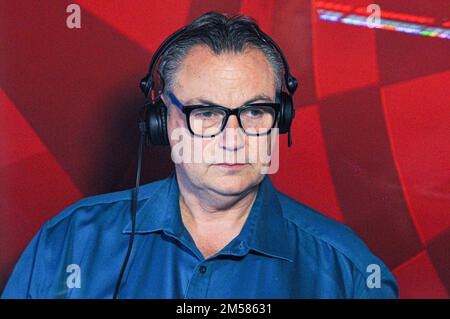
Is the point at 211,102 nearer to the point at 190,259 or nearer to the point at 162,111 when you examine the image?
the point at 162,111

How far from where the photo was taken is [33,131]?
5.52 feet

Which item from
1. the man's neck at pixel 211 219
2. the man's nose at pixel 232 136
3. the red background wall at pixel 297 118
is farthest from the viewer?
the red background wall at pixel 297 118

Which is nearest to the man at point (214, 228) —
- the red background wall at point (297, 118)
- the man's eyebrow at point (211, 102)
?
the man's eyebrow at point (211, 102)

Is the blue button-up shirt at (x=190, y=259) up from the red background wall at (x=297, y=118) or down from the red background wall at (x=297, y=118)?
down

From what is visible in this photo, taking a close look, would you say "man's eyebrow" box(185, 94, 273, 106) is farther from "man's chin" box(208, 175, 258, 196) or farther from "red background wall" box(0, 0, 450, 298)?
"red background wall" box(0, 0, 450, 298)

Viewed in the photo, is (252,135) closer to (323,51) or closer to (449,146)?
(323,51)

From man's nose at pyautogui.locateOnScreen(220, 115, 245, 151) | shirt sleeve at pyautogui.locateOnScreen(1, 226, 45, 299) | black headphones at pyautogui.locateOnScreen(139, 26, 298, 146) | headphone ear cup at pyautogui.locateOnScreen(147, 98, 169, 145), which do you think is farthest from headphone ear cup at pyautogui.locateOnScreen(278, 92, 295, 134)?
shirt sleeve at pyautogui.locateOnScreen(1, 226, 45, 299)

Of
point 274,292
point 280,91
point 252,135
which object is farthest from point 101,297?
point 280,91

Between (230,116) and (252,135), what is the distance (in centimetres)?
6

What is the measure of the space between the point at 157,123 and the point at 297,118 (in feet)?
1.65

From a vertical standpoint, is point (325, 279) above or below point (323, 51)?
below

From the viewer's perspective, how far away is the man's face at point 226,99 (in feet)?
4.08

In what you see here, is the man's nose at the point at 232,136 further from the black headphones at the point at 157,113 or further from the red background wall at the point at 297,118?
the red background wall at the point at 297,118
